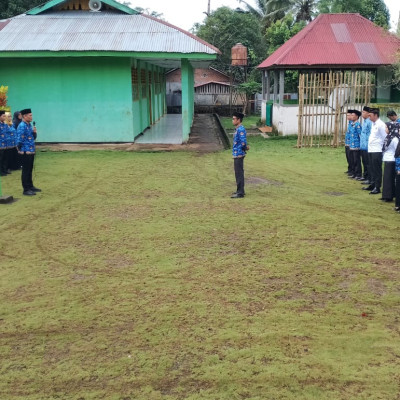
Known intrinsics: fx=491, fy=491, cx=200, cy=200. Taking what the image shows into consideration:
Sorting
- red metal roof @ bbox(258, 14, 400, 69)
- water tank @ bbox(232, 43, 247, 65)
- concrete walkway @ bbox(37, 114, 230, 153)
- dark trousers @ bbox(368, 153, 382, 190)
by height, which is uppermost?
water tank @ bbox(232, 43, 247, 65)

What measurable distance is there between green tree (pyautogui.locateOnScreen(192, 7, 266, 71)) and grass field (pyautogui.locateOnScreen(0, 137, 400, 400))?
1075 inches

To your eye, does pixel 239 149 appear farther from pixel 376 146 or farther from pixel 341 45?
pixel 341 45

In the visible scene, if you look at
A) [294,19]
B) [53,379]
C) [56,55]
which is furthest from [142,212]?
[294,19]

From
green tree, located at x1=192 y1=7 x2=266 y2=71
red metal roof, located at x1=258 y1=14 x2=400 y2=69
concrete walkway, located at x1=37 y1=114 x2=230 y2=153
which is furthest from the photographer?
green tree, located at x1=192 y1=7 x2=266 y2=71

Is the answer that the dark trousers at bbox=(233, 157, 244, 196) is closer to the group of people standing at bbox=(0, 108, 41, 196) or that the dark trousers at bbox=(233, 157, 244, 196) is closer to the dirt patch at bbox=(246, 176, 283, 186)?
the dirt patch at bbox=(246, 176, 283, 186)

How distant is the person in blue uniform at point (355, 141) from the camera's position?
10.1m

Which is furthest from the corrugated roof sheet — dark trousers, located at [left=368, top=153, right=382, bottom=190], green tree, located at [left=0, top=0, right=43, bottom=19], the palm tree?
the palm tree

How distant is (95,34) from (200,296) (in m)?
12.5

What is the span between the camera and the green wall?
49.6ft

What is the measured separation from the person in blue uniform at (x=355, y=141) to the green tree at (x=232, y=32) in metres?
24.5

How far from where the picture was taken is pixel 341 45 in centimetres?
1781

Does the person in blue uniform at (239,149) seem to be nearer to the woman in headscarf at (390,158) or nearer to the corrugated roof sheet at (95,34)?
the woman in headscarf at (390,158)

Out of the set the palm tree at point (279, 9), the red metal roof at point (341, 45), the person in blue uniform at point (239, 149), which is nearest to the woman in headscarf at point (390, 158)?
the person in blue uniform at point (239, 149)

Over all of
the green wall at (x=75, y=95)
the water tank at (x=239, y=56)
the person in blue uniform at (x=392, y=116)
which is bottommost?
the person in blue uniform at (x=392, y=116)
